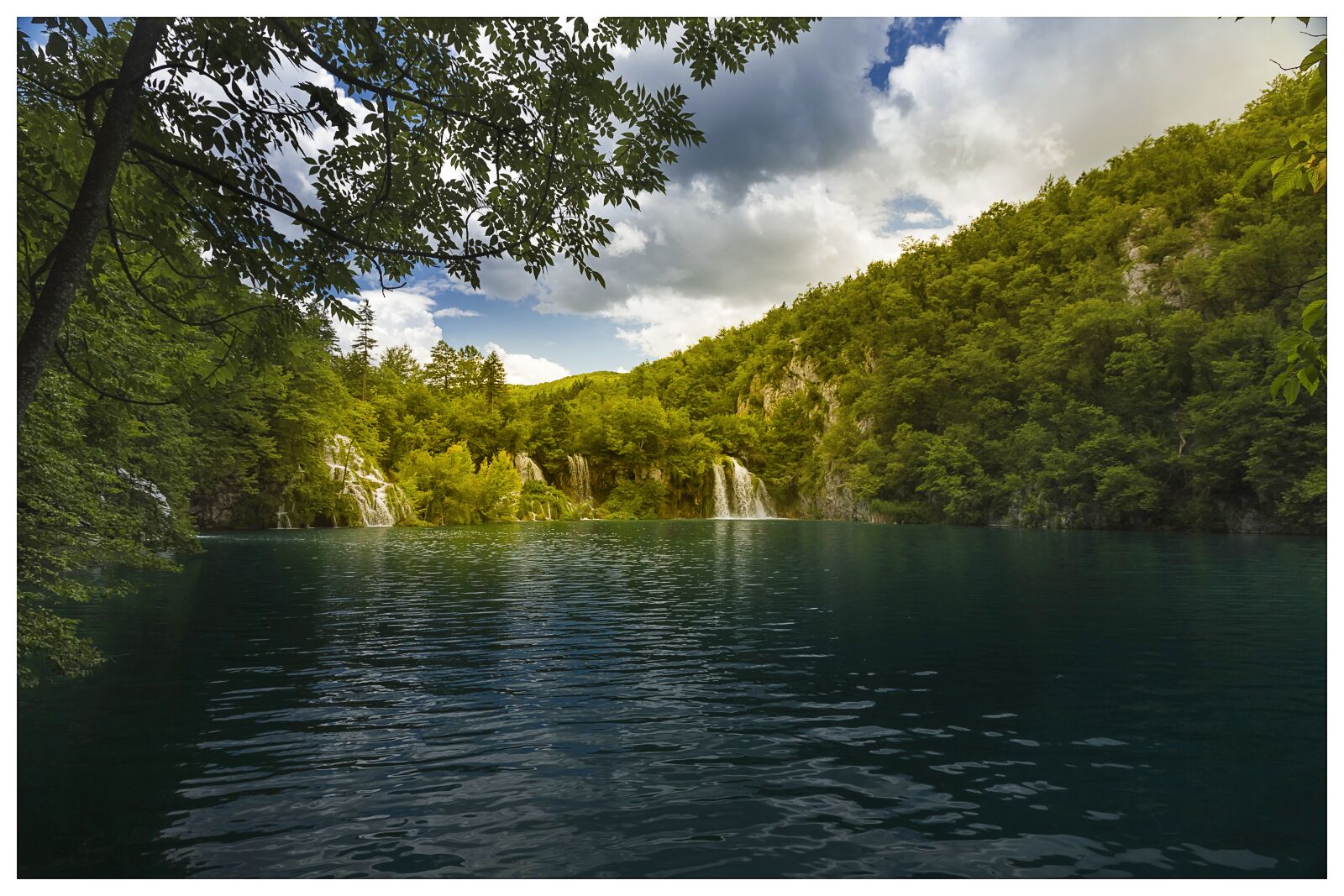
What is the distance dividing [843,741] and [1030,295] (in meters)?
58.5

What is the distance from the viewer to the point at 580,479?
66.2 metres

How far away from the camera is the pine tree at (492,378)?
237 ft

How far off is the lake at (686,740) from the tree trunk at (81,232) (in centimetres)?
271

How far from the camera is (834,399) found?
73.8 meters

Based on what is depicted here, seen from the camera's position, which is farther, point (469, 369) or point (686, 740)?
point (469, 369)

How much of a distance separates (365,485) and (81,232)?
42049mm

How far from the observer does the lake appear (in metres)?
3.94

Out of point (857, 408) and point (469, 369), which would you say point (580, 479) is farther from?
point (857, 408)

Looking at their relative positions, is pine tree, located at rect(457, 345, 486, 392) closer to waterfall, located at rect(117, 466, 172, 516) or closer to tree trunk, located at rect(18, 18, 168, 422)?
waterfall, located at rect(117, 466, 172, 516)

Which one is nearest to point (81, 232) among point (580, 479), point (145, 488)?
point (145, 488)

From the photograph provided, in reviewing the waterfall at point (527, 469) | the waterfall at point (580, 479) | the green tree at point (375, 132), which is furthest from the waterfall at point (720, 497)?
the green tree at point (375, 132)

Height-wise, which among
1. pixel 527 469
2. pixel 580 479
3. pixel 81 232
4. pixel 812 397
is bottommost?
pixel 81 232

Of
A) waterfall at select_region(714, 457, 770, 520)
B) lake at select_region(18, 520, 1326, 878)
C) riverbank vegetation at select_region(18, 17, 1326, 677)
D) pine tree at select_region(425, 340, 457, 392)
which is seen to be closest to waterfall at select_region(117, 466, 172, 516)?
riverbank vegetation at select_region(18, 17, 1326, 677)

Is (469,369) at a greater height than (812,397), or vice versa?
(469,369)
